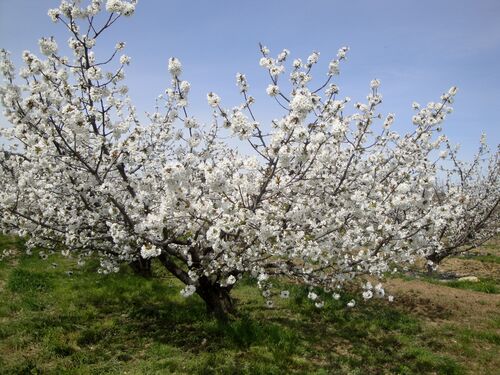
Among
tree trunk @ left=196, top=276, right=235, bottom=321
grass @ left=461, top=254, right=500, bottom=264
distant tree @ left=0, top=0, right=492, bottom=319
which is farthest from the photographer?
grass @ left=461, top=254, right=500, bottom=264

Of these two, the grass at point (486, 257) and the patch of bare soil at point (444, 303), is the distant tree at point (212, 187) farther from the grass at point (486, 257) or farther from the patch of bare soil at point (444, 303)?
the grass at point (486, 257)

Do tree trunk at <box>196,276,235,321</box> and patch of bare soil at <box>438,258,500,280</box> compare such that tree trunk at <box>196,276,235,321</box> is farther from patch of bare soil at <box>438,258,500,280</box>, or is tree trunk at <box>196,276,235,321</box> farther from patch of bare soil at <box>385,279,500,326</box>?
patch of bare soil at <box>438,258,500,280</box>

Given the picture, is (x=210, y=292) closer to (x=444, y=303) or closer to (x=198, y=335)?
(x=198, y=335)

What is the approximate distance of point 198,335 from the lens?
30.3 feet

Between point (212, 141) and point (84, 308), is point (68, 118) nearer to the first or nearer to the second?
point (212, 141)

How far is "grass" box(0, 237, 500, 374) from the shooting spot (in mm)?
7914

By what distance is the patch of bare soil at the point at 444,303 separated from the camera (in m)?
11.3

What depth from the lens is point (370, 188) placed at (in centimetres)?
872

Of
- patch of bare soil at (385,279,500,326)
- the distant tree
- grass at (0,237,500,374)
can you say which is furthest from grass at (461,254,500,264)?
the distant tree

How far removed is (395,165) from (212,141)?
15.4ft

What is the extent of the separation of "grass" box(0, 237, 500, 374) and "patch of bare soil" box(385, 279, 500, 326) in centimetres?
65

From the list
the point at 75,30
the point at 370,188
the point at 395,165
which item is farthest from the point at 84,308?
the point at 395,165

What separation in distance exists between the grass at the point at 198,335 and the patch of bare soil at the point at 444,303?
2.15 ft

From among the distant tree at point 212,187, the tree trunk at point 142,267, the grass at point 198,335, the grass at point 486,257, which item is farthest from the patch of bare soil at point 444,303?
the grass at point 486,257
